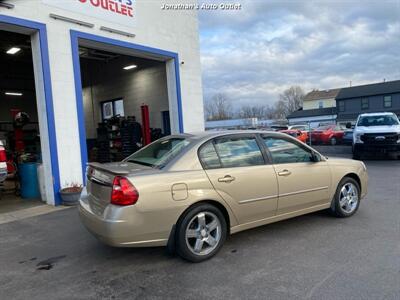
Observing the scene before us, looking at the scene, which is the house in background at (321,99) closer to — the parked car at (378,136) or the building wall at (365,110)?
the building wall at (365,110)

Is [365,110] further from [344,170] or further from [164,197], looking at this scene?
[164,197]

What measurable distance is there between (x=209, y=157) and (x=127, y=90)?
1217cm

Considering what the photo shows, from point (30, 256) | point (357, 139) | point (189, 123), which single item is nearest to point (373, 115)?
point (357, 139)

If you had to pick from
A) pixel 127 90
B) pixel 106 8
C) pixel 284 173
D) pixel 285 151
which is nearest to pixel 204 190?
pixel 284 173

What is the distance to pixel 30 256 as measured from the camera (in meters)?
4.29

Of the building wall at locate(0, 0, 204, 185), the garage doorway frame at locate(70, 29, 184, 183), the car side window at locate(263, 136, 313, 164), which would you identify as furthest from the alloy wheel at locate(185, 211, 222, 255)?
the garage doorway frame at locate(70, 29, 184, 183)

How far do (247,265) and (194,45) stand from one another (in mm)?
9034

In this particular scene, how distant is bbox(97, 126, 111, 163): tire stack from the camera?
15.4 metres

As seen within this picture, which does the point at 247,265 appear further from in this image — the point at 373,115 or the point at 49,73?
the point at 373,115

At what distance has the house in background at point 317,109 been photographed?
52116mm

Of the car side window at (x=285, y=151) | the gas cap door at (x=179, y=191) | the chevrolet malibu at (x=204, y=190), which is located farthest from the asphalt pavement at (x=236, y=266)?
the car side window at (x=285, y=151)

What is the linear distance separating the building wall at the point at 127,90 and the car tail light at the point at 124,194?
10244 mm

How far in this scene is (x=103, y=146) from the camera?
15.6 m

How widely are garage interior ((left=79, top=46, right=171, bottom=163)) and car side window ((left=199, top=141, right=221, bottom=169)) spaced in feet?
31.0
